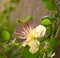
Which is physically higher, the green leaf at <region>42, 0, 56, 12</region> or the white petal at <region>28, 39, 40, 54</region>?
the green leaf at <region>42, 0, 56, 12</region>

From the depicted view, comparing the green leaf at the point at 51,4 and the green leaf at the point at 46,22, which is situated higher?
the green leaf at the point at 51,4

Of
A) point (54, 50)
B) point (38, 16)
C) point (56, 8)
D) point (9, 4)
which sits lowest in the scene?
point (9, 4)

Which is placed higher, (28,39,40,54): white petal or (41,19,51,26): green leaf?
(41,19,51,26): green leaf

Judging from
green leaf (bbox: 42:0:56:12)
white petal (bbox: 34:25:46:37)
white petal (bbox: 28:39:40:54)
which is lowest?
white petal (bbox: 28:39:40:54)

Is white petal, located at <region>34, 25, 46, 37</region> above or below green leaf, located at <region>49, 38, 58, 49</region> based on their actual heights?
above

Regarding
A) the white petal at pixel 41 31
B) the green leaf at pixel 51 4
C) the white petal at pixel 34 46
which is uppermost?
the green leaf at pixel 51 4

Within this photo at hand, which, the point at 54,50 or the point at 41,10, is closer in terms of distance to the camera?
the point at 54,50

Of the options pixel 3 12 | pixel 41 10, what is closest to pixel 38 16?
pixel 41 10

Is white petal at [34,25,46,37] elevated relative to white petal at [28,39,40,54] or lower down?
elevated

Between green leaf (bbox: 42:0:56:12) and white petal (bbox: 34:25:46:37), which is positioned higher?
green leaf (bbox: 42:0:56:12)

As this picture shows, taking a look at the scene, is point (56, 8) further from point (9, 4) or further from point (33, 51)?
point (9, 4)

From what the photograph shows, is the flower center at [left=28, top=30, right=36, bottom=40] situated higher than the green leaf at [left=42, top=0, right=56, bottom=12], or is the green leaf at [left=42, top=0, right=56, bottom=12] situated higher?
the green leaf at [left=42, top=0, right=56, bottom=12]
